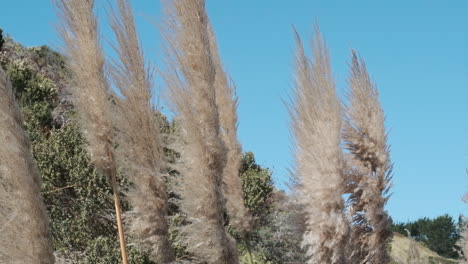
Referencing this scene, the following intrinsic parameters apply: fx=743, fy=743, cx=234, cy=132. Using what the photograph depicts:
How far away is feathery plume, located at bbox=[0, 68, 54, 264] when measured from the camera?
4.50m

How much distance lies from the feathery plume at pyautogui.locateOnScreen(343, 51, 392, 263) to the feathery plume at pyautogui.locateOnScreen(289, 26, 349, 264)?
317mm

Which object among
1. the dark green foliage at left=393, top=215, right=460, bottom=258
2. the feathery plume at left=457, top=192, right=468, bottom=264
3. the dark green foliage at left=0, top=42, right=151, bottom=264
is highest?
the dark green foliage at left=393, top=215, right=460, bottom=258

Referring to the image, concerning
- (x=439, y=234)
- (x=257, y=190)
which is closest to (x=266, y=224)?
(x=257, y=190)

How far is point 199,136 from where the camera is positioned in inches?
205

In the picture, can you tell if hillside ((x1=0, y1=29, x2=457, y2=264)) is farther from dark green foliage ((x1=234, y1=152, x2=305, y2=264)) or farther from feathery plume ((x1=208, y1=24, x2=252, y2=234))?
feathery plume ((x1=208, y1=24, x2=252, y2=234))

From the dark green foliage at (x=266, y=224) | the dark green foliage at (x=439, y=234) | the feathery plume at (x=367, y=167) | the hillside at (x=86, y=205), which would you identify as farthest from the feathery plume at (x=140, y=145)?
the dark green foliage at (x=439, y=234)

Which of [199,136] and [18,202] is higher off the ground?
[199,136]

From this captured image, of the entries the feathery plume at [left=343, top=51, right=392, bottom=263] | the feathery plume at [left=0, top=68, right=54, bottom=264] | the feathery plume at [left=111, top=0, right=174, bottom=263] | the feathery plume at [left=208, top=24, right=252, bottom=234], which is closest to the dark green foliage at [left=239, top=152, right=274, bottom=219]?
the feathery plume at [left=208, top=24, right=252, bottom=234]

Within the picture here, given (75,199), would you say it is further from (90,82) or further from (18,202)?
(18,202)

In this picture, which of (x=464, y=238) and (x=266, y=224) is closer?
(x=464, y=238)

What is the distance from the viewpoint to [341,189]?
5496mm

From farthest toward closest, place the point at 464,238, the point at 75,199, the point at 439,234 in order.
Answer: the point at 439,234 → the point at 75,199 → the point at 464,238

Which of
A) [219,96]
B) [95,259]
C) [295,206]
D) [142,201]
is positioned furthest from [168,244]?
[95,259]

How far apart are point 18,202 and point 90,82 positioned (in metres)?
1.04
